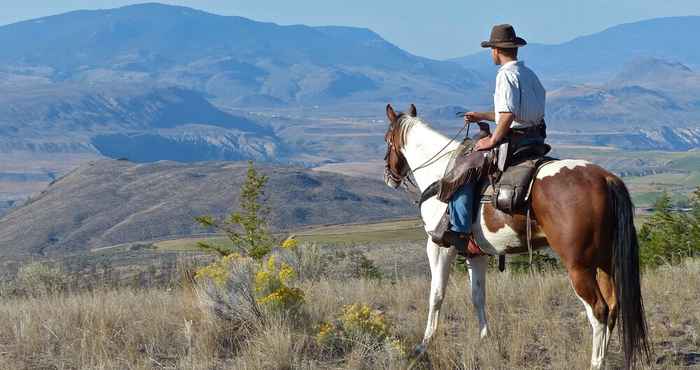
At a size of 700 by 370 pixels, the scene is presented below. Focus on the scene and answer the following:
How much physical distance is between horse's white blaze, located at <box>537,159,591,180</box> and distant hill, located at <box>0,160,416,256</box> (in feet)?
253

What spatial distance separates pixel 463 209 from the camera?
7844 mm

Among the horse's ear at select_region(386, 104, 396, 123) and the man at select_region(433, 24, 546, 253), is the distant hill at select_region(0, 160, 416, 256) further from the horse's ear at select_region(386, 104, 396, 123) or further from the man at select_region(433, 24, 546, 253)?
the man at select_region(433, 24, 546, 253)

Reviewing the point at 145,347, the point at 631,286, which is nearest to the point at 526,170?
the point at 631,286

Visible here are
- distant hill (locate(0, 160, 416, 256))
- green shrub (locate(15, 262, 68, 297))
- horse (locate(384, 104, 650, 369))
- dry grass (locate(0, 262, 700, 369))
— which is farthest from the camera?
distant hill (locate(0, 160, 416, 256))

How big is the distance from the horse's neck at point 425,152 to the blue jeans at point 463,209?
0.80 metres

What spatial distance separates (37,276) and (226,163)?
111021mm

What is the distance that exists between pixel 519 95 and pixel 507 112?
0.19 metres

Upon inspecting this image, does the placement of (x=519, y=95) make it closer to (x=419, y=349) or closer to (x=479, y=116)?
(x=479, y=116)

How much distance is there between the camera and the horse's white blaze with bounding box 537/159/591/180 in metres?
7.26

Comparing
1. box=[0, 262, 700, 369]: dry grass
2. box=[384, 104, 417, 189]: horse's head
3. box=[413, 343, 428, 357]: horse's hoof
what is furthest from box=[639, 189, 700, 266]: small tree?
box=[413, 343, 428, 357]: horse's hoof

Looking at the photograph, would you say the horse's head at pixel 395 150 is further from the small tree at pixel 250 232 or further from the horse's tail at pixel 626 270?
the small tree at pixel 250 232

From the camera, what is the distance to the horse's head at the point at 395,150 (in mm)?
9508

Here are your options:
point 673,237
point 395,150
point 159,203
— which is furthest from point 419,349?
point 159,203

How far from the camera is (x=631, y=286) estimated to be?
7.13 m
